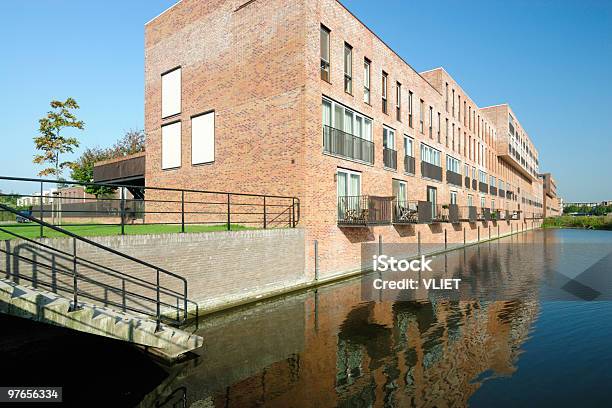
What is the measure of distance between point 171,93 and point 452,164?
2310 centimetres

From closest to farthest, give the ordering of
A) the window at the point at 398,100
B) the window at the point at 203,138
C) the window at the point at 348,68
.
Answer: the window at the point at 348,68, the window at the point at 203,138, the window at the point at 398,100

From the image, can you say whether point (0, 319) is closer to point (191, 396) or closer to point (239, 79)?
point (191, 396)

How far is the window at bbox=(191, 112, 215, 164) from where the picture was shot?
18.0 metres

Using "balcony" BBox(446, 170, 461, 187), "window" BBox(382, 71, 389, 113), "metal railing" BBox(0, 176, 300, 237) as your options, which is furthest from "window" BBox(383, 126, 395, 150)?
"balcony" BBox(446, 170, 461, 187)

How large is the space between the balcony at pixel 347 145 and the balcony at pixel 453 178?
1363cm

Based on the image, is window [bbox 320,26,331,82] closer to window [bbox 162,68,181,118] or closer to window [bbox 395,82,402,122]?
window [bbox 395,82,402,122]

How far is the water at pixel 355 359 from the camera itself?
549 cm

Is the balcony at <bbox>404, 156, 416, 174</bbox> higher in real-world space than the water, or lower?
higher

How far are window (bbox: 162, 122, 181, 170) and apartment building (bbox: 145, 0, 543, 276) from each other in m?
0.09

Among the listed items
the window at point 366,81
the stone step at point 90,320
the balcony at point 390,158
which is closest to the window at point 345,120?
the window at point 366,81

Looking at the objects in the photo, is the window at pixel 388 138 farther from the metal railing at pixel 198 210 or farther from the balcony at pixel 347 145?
the metal railing at pixel 198 210

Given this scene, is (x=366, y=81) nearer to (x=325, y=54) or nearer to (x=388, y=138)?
(x=388, y=138)

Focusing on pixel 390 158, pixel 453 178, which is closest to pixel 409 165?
pixel 390 158

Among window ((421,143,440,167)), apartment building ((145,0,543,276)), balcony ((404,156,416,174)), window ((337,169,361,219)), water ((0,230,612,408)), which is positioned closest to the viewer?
water ((0,230,612,408))
